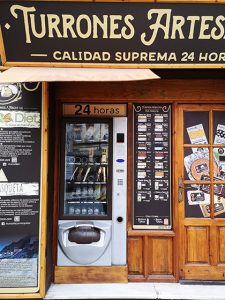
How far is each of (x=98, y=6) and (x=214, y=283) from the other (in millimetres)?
3849

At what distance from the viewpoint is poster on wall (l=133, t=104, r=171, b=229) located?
209 inches

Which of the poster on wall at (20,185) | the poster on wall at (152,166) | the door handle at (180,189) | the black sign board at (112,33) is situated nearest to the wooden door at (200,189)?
the door handle at (180,189)

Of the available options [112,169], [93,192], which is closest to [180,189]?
[112,169]

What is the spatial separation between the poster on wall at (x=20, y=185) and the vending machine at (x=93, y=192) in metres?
0.63

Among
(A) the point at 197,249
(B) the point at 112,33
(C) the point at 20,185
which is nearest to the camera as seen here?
(B) the point at 112,33

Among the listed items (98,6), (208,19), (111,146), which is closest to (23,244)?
(111,146)

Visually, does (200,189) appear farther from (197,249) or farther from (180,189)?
(197,249)

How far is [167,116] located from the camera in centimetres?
538

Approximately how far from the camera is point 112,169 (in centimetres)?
527

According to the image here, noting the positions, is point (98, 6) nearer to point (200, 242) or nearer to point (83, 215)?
point (83, 215)

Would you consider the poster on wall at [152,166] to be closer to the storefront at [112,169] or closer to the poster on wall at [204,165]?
the storefront at [112,169]

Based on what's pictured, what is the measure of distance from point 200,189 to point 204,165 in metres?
0.34

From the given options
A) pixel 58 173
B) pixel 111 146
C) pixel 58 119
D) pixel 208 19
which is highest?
pixel 208 19

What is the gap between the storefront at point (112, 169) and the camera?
4621mm
